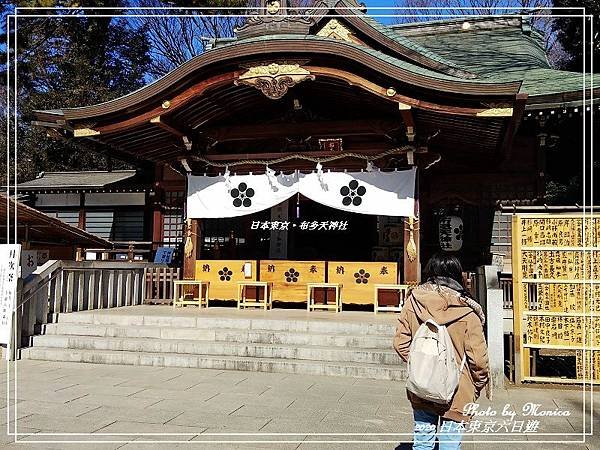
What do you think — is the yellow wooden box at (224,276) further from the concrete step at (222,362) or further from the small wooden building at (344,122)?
the concrete step at (222,362)

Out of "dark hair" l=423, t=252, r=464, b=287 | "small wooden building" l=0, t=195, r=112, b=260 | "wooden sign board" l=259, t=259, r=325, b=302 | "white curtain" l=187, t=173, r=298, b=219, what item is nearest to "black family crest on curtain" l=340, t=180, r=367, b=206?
"white curtain" l=187, t=173, r=298, b=219

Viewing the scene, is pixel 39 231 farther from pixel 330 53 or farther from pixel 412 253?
pixel 412 253

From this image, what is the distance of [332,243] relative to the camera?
16.2 m

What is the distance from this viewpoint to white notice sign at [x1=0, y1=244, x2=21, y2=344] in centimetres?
780

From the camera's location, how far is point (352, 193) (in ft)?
37.8

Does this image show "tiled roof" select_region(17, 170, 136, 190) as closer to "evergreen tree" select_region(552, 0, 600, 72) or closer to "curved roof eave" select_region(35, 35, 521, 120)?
"curved roof eave" select_region(35, 35, 521, 120)

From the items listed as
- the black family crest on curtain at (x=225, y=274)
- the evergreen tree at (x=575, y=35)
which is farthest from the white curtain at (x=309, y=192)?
the evergreen tree at (x=575, y=35)

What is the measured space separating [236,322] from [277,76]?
4.44 meters

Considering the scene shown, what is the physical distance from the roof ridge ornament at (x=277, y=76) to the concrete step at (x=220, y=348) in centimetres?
458

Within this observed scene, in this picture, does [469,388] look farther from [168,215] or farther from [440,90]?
[168,215]

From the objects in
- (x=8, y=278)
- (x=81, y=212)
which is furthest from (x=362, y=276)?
(x=81, y=212)

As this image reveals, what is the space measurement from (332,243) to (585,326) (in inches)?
379

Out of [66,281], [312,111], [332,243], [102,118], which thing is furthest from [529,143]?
[66,281]

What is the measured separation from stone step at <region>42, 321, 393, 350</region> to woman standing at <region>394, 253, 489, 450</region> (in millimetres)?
4642
